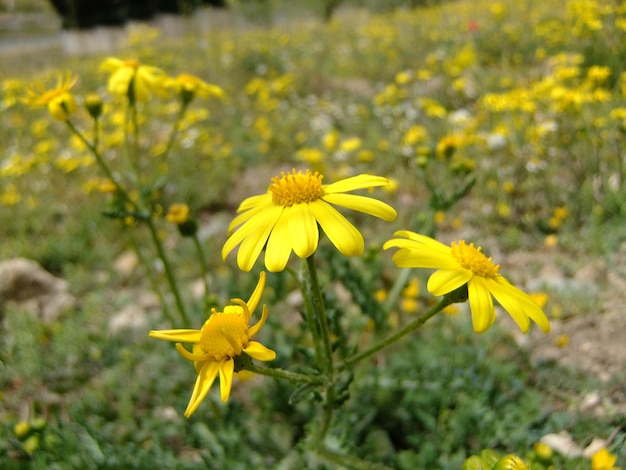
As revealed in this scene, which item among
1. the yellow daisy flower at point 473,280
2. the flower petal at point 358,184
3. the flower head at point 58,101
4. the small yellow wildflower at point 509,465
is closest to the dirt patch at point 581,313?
the small yellow wildflower at point 509,465

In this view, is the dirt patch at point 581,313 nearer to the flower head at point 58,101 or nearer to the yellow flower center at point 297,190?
the yellow flower center at point 297,190

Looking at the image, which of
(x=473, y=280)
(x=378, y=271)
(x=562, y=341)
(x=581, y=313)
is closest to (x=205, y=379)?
(x=473, y=280)

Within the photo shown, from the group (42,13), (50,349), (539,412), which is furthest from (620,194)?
(42,13)

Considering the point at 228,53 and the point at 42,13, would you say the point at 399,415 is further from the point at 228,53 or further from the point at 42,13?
the point at 42,13

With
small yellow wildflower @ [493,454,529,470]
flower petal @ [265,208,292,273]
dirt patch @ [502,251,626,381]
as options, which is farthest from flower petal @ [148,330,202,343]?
dirt patch @ [502,251,626,381]

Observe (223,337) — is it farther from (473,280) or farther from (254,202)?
(473,280)

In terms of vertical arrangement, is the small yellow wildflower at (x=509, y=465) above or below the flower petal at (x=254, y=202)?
below
